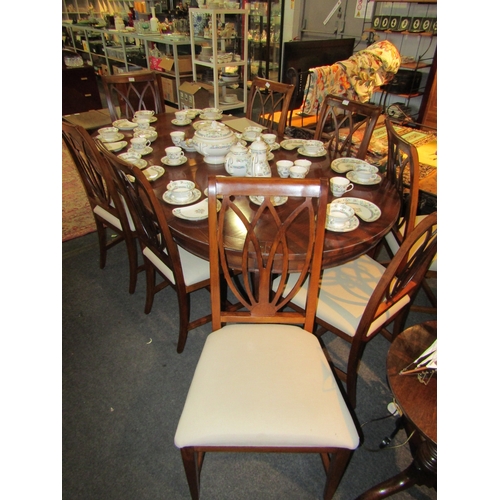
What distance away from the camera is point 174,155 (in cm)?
178

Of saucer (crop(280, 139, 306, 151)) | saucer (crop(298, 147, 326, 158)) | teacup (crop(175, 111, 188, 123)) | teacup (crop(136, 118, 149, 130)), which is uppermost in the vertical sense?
teacup (crop(175, 111, 188, 123))

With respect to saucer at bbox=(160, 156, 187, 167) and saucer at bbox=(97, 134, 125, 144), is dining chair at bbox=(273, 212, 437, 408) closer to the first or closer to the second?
saucer at bbox=(160, 156, 187, 167)

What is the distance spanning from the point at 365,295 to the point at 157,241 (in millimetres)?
891

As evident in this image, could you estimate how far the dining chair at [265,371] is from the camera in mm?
948

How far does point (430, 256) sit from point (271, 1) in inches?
208

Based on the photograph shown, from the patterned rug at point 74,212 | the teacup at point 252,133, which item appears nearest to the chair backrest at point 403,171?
the teacup at point 252,133

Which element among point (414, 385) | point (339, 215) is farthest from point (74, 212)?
point (414, 385)

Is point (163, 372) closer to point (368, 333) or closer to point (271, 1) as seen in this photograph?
point (368, 333)

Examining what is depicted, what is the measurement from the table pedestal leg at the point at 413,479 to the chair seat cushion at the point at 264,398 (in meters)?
0.36

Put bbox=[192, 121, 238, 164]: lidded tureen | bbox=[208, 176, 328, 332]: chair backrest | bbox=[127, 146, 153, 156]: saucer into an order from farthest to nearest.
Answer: bbox=[127, 146, 153, 156]: saucer → bbox=[192, 121, 238, 164]: lidded tureen → bbox=[208, 176, 328, 332]: chair backrest

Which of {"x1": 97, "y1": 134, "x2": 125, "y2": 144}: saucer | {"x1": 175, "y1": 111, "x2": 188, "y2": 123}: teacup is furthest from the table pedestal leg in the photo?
{"x1": 175, "y1": 111, "x2": 188, "y2": 123}: teacup

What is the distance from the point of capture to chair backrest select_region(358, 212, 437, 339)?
3.38 feet

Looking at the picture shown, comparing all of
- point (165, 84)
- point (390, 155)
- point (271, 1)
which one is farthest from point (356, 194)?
point (271, 1)

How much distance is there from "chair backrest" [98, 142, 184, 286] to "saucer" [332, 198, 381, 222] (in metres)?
0.68
